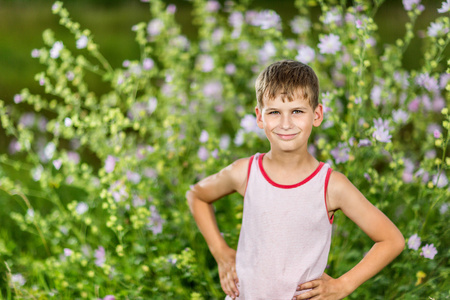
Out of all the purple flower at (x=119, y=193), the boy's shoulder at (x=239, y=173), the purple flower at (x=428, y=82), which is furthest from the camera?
the purple flower at (x=119, y=193)

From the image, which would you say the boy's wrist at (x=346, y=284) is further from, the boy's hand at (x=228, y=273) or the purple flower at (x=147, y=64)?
the purple flower at (x=147, y=64)

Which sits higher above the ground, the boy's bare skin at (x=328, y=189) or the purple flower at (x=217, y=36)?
the purple flower at (x=217, y=36)

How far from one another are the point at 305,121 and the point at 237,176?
0.90ft

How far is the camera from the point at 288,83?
1417 millimetres

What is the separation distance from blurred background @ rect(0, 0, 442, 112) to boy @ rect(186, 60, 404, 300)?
4209mm

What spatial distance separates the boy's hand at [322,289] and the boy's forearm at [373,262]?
2 centimetres

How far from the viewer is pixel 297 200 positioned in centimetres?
147

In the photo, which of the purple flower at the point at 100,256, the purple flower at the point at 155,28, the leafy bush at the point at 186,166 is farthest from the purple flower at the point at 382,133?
the purple flower at the point at 155,28

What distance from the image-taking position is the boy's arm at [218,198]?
5.28ft

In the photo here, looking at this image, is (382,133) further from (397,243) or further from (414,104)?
(414,104)

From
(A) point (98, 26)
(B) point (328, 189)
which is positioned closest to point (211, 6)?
(B) point (328, 189)

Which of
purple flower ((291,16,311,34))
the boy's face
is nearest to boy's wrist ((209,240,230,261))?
the boy's face

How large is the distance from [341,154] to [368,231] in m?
0.61

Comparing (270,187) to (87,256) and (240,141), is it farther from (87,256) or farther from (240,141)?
(87,256)
